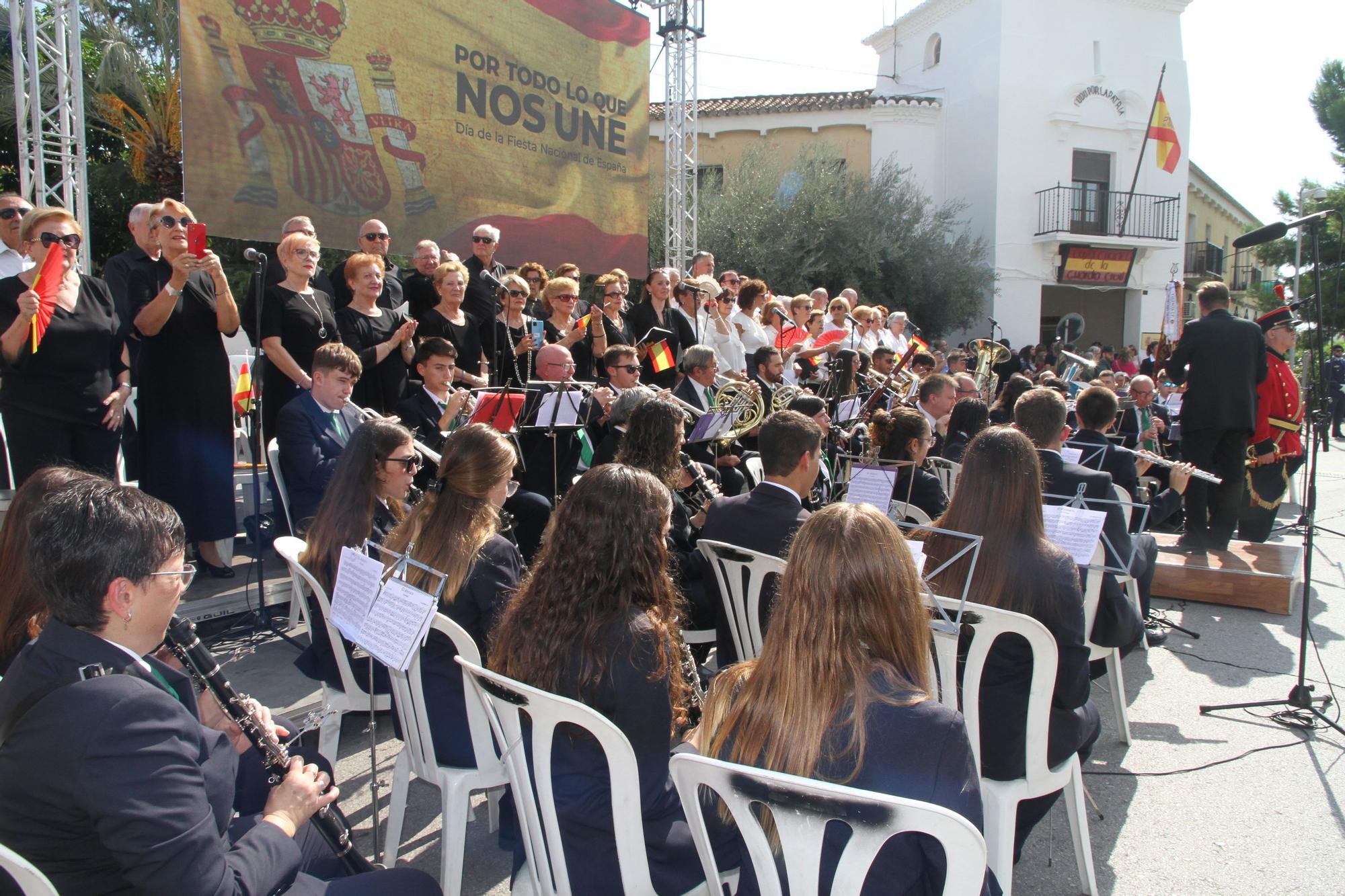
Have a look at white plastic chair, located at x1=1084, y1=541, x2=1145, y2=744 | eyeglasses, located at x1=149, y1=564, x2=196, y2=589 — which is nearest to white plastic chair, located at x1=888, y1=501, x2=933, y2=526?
white plastic chair, located at x1=1084, y1=541, x2=1145, y2=744

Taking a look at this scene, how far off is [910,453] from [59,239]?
169 inches

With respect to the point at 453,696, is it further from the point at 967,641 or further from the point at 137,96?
the point at 137,96

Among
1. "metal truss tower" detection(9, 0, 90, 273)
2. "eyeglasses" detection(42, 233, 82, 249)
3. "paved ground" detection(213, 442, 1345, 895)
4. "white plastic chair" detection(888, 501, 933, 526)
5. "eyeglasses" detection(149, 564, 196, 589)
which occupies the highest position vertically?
"metal truss tower" detection(9, 0, 90, 273)

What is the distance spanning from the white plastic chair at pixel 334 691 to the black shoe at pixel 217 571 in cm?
231

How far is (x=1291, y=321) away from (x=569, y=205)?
28.4 ft

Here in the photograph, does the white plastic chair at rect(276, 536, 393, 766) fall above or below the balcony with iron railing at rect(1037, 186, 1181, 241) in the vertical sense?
below

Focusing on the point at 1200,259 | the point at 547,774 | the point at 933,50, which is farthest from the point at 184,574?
the point at 1200,259

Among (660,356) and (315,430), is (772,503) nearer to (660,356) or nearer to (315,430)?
(315,430)

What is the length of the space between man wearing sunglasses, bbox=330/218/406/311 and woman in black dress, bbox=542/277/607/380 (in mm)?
1064

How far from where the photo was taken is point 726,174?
65.3 feet

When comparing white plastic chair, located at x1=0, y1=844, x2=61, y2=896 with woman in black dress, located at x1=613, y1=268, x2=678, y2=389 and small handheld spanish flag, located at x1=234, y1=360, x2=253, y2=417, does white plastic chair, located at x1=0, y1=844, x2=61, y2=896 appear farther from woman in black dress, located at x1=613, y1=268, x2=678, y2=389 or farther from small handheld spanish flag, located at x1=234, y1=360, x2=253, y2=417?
woman in black dress, located at x1=613, y1=268, x2=678, y2=389

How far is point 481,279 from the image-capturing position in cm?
653

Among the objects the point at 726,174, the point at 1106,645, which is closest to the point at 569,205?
the point at 726,174

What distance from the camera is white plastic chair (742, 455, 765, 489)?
5.61 m
